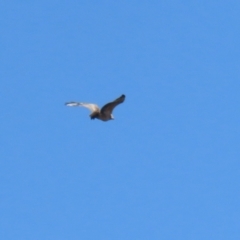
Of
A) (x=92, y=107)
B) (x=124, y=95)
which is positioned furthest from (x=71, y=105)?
(x=124, y=95)

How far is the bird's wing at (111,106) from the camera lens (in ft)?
152

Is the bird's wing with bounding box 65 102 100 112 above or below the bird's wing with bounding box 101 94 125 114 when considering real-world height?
above

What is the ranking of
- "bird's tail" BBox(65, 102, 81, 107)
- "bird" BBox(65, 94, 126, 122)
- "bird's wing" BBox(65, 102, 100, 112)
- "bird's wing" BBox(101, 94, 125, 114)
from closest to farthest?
"bird's wing" BBox(101, 94, 125, 114) < "bird" BBox(65, 94, 126, 122) < "bird's wing" BBox(65, 102, 100, 112) < "bird's tail" BBox(65, 102, 81, 107)

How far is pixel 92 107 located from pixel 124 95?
3.70 m

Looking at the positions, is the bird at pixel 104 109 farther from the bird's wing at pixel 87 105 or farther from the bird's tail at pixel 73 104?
the bird's tail at pixel 73 104

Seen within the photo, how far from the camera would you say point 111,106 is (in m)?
47.3

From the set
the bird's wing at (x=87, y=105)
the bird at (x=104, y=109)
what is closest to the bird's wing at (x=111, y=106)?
the bird at (x=104, y=109)

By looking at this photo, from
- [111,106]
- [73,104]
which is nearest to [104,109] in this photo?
[111,106]

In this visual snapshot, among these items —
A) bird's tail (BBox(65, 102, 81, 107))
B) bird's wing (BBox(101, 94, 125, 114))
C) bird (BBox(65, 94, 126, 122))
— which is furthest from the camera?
bird's tail (BBox(65, 102, 81, 107))

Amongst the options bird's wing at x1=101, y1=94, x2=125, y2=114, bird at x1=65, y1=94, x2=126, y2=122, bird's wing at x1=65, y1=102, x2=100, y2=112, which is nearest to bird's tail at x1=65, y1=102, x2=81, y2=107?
bird's wing at x1=65, y1=102, x2=100, y2=112

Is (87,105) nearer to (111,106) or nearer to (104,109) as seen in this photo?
(104,109)

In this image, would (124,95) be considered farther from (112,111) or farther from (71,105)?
(71,105)

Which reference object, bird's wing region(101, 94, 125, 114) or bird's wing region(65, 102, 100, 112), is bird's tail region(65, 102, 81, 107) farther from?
bird's wing region(101, 94, 125, 114)

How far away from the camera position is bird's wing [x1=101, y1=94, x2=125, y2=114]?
46.2 m
